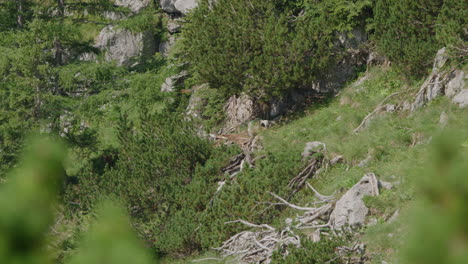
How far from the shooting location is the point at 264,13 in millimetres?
16000

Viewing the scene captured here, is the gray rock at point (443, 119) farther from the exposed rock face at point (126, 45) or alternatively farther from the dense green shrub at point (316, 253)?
the exposed rock face at point (126, 45)

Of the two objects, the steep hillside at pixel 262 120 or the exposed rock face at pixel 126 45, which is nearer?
the steep hillside at pixel 262 120

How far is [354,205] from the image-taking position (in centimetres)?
816

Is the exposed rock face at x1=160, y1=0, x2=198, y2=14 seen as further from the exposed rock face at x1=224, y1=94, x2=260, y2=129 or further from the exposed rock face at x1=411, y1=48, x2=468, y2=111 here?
the exposed rock face at x1=411, y1=48, x2=468, y2=111

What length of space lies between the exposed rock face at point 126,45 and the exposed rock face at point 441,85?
1614cm

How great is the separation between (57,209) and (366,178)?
8.25 m

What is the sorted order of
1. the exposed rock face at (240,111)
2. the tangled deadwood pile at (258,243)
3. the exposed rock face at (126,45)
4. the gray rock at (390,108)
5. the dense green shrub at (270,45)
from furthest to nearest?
the exposed rock face at (126,45), the exposed rock face at (240,111), the dense green shrub at (270,45), the gray rock at (390,108), the tangled deadwood pile at (258,243)

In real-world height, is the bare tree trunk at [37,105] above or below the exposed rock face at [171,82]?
below

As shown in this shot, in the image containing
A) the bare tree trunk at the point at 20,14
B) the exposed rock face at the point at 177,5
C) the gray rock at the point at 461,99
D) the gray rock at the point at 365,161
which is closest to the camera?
the gray rock at the point at 461,99

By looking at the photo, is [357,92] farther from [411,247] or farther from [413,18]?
[411,247]

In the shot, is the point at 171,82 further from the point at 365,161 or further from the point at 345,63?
the point at 365,161

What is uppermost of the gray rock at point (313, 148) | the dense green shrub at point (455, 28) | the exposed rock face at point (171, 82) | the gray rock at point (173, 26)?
the dense green shrub at point (455, 28)

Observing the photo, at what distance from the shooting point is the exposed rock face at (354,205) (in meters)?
8.00

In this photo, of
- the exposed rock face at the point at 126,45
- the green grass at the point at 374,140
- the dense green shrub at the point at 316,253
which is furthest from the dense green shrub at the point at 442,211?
the exposed rock face at the point at 126,45
